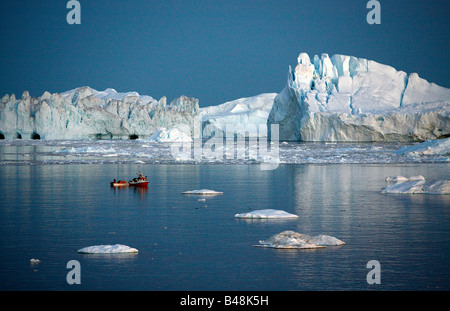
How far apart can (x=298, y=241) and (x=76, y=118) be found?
58.2 m

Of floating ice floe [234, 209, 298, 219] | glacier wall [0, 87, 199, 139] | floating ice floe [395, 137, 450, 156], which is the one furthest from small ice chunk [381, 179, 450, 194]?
glacier wall [0, 87, 199, 139]

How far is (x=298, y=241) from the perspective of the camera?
8.24m

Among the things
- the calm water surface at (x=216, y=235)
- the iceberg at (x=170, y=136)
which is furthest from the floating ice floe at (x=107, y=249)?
the iceberg at (x=170, y=136)

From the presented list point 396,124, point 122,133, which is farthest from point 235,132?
point 396,124

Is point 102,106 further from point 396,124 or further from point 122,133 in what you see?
point 396,124

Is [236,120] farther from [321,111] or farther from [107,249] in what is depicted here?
[107,249]

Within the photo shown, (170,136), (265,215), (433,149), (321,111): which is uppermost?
(321,111)

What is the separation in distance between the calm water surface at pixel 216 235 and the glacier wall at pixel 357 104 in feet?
111

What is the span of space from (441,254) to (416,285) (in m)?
1.66

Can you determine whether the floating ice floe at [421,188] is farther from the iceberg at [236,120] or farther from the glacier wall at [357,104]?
the iceberg at [236,120]

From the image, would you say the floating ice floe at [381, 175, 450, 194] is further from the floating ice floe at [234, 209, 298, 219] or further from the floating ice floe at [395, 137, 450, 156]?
the floating ice floe at [395, 137, 450, 156]

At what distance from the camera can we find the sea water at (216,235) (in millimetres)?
6496

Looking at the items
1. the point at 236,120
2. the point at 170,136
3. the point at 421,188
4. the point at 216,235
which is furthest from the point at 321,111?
the point at 236,120

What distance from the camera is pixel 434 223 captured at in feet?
33.0
